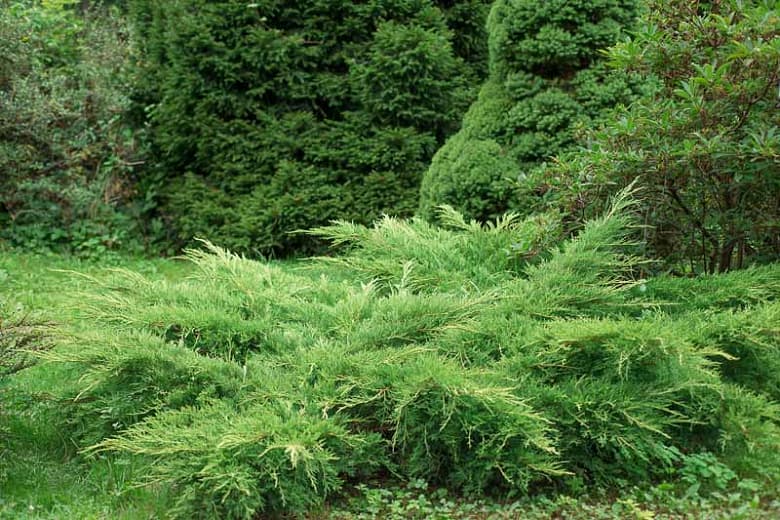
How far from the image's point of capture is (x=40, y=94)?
8.58 metres

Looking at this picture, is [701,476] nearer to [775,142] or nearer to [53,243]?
[775,142]

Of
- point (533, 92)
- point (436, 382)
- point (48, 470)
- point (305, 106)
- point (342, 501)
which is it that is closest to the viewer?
point (436, 382)

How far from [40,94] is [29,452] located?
5.57m

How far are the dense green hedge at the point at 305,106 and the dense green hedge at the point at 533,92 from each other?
179 centimetres

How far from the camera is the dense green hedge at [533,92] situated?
→ 20.3 ft

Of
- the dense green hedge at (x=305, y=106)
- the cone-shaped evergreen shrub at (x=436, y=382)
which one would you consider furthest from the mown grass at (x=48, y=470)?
the dense green hedge at (x=305, y=106)

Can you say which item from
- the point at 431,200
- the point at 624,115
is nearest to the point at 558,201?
the point at 624,115

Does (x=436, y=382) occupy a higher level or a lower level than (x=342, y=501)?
higher

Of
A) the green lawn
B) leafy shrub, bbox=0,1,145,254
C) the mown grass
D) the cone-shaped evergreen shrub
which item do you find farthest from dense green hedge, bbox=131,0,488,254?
the green lawn

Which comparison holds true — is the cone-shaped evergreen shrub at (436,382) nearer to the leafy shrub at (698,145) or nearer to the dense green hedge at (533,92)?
the leafy shrub at (698,145)

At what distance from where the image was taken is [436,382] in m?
3.28

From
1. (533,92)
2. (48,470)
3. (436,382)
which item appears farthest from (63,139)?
(436,382)

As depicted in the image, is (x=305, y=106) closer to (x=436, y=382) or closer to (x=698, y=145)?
(x=698, y=145)

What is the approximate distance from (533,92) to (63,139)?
534 cm
